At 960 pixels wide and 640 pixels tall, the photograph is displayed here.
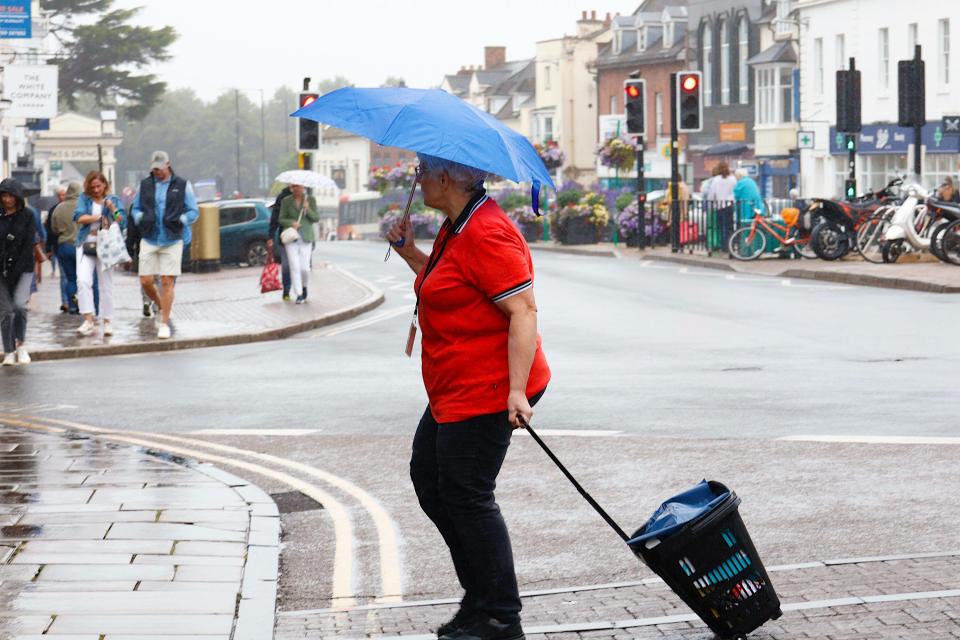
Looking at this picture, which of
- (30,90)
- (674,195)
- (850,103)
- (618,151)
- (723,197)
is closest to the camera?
(30,90)

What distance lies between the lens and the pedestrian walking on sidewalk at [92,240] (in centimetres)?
1717

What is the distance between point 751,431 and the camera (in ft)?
32.2

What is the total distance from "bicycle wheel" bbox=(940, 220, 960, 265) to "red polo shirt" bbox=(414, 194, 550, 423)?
21.1m

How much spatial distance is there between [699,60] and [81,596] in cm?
6375

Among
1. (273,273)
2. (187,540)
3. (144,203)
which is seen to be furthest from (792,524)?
(273,273)

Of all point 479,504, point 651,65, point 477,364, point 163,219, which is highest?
point 651,65

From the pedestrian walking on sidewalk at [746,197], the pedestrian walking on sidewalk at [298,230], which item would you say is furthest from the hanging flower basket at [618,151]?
the pedestrian walking on sidewalk at [298,230]

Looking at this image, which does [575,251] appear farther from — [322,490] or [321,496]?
[321,496]

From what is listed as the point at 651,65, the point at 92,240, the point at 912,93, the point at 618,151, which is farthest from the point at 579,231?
the point at 651,65

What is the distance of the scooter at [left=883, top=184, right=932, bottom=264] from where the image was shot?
85.2 feet

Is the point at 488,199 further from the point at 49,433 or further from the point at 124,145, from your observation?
the point at 124,145

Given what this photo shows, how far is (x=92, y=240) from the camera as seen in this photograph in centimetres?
1722

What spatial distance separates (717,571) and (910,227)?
865 inches

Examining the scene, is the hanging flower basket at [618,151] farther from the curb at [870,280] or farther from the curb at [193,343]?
the curb at [193,343]
